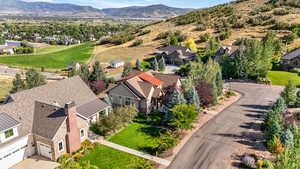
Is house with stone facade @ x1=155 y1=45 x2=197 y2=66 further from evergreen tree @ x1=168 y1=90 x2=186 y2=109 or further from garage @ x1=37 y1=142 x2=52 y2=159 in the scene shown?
garage @ x1=37 y1=142 x2=52 y2=159

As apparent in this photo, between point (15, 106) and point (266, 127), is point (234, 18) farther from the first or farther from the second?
point (15, 106)

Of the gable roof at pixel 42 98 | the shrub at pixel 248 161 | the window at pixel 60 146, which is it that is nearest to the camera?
the shrub at pixel 248 161

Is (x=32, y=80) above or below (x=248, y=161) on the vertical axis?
above

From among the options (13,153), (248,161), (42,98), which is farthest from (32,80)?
(248,161)

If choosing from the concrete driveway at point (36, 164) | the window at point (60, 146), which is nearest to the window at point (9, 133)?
the concrete driveway at point (36, 164)

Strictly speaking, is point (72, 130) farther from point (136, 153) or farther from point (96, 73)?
point (96, 73)

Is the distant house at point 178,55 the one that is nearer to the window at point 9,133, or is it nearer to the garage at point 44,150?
the garage at point 44,150

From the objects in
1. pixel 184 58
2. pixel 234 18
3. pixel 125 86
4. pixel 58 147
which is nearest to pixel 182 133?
pixel 125 86
